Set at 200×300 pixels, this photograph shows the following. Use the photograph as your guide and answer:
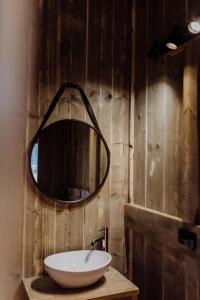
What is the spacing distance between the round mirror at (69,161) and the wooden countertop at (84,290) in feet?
1.89

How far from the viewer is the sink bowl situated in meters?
1.79

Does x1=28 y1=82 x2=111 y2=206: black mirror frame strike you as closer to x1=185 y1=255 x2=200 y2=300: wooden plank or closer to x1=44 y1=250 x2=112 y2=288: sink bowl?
x1=44 y1=250 x2=112 y2=288: sink bowl

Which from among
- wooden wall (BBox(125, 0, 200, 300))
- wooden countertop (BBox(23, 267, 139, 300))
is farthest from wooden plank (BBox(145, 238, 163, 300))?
wooden countertop (BBox(23, 267, 139, 300))

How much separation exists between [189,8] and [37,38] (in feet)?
3.47

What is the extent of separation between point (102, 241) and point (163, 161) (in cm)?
76

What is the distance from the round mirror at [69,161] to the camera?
7.16 feet

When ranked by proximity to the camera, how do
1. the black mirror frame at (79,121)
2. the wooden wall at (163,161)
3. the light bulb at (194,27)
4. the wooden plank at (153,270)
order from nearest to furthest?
1. the light bulb at (194,27)
2. the wooden wall at (163,161)
3. the wooden plank at (153,270)
4. the black mirror frame at (79,121)

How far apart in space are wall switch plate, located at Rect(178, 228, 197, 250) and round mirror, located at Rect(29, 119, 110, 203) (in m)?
0.76

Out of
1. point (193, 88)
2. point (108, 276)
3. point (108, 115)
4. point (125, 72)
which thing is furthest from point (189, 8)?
point (108, 276)

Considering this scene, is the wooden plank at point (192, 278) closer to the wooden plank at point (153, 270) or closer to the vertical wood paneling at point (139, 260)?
the wooden plank at point (153, 270)

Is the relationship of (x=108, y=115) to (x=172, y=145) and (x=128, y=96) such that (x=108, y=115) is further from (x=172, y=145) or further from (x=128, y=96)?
(x=172, y=145)

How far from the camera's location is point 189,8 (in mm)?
1884

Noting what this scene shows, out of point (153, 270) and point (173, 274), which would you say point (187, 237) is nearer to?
point (173, 274)

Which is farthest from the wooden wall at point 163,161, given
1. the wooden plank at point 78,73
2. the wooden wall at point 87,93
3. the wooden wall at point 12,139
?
the wooden wall at point 12,139
